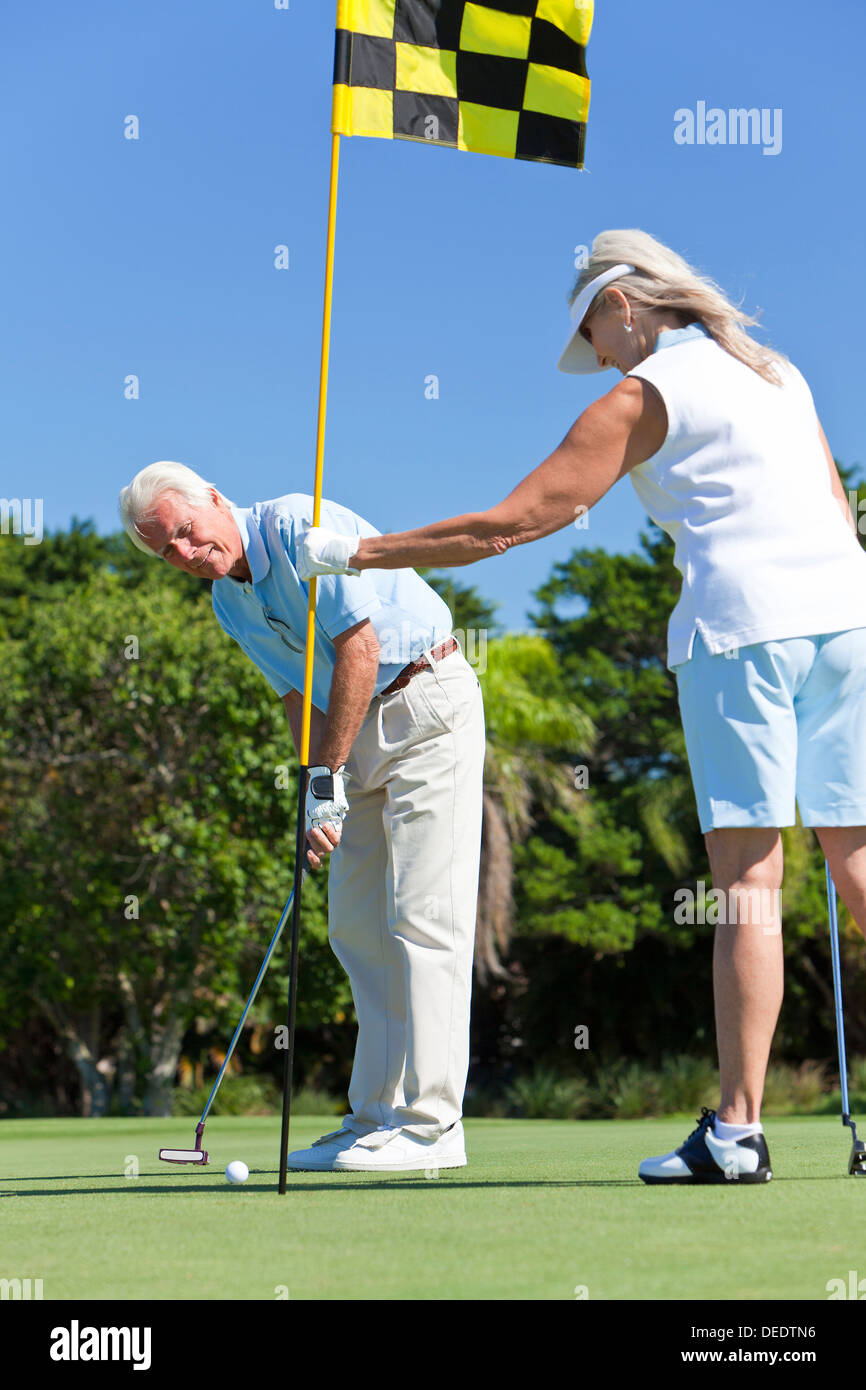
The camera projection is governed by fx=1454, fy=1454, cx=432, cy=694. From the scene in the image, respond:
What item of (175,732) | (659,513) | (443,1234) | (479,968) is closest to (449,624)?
(659,513)

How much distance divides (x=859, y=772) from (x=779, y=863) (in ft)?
0.88

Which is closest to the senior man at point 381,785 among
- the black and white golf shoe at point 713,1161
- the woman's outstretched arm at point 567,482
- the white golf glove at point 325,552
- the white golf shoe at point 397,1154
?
the white golf shoe at point 397,1154

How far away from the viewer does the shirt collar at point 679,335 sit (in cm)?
332

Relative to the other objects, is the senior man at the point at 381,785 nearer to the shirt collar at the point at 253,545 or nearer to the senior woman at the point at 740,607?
the shirt collar at the point at 253,545

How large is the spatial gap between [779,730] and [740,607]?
271 mm

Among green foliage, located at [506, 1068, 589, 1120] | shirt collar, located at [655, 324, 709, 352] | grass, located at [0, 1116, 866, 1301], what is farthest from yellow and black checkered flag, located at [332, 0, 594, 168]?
green foliage, located at [506, 1068, 589, 1120]

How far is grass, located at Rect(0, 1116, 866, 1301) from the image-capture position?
2000 mm

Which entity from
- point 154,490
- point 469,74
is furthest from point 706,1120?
A: point 469,74

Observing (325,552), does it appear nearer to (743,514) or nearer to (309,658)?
(309,658)

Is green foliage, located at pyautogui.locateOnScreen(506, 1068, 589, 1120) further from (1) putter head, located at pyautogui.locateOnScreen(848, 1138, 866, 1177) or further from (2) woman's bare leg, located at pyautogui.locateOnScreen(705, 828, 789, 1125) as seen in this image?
(2) woman's bare leg, located at pyautogui.locateOnScreen(705, 828, 789, 1125)

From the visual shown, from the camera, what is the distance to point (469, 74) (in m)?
4.19

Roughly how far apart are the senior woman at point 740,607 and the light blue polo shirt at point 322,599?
64cm

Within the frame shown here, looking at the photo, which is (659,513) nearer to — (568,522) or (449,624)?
(568,522)
